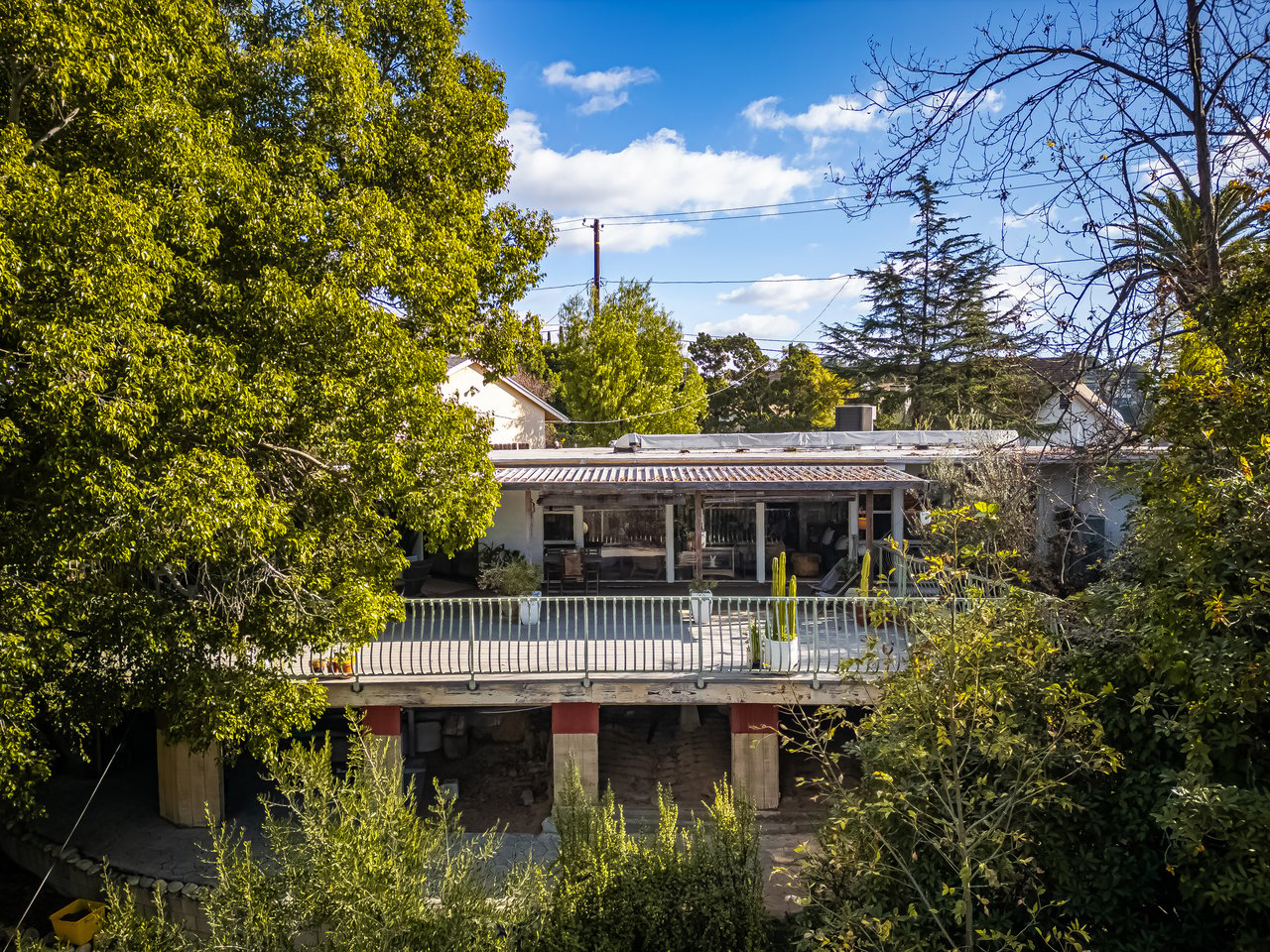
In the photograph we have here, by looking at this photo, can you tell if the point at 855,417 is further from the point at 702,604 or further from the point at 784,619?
the point at 784,619

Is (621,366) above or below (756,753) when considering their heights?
above

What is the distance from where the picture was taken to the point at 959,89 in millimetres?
4883

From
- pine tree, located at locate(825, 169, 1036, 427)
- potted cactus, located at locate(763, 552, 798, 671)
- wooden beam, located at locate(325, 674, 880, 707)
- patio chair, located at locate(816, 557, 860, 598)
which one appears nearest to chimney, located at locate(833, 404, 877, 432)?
patio chair, located at locate(816, 557, 860, 598)

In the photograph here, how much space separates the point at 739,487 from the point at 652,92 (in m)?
7.88

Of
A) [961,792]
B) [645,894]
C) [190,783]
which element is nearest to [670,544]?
[190,783]

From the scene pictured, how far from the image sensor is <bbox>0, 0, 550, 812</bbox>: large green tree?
7.16 m

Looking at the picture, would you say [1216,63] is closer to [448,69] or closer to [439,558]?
[448,69]

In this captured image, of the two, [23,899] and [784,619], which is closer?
[23,899]

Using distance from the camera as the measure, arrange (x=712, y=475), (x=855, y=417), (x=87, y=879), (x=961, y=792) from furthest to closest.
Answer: (x=855, y=417) → (x=712, y=475) → (x=87, y=879) → (x=961, y=792)

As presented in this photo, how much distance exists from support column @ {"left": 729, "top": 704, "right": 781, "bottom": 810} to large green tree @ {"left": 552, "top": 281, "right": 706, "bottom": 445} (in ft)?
62.4

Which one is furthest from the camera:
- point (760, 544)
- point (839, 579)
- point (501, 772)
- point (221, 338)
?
point (760, 544)

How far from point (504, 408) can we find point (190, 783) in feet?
50.4

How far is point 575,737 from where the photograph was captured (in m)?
11.5

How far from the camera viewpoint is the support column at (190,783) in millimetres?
11500
